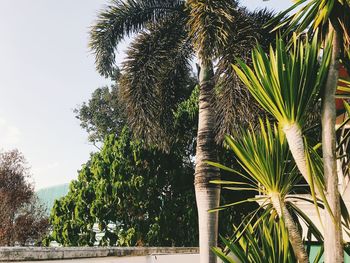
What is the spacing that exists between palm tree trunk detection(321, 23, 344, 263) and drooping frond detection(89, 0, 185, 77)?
8849 mm

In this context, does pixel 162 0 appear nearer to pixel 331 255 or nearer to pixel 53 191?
pixel 331 255

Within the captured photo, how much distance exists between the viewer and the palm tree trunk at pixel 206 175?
33.2 ft

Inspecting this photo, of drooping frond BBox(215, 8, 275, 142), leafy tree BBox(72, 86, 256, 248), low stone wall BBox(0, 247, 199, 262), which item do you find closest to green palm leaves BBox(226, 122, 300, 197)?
drooping frond BBox(215, 8, 275, 142)

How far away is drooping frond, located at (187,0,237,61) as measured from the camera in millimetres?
8414

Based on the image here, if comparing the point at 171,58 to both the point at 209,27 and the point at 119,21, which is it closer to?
the point at 119,21

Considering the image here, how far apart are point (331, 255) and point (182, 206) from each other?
61.4 feet

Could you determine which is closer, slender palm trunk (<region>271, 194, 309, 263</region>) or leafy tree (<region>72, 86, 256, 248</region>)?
slender palm trunk (<region>271, 194, 309, 263</region>)

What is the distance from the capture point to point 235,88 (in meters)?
9.43

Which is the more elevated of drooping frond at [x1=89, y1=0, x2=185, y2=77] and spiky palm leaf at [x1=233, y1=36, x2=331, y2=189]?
drooping frond at [x1=89, y1=0, x2=185, y2=77]

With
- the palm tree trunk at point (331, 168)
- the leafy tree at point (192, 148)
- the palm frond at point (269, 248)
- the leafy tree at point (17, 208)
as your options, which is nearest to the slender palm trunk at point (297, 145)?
the palm tree trunk at point (331, 168)

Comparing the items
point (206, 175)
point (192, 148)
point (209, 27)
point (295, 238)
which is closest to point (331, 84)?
point (295, 238)

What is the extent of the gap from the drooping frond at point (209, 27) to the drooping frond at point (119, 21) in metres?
3.97

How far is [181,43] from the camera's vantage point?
1290cm

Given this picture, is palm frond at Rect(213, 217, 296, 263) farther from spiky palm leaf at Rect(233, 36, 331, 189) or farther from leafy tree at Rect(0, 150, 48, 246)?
leafy tree at Rect(0, 150, 48, 246)
